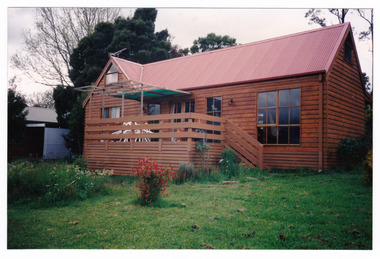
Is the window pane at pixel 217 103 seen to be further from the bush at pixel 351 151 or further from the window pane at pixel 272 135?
the bush at pixel 351 151

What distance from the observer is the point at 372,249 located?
4043mm

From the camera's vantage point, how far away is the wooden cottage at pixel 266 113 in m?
10.1

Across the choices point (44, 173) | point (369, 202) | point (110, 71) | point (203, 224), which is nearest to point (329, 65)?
point (369, 202)

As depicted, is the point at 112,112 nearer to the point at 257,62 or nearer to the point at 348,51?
the point at 257,62

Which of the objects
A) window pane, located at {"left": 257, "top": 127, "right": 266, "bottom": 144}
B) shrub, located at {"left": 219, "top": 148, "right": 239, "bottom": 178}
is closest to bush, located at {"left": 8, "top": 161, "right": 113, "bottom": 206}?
Result: shrub, located at {"left": 219, "top": 148, "right": 239, "bottom": 178}

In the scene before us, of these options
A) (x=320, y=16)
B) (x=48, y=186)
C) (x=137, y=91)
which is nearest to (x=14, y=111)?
(x=48, y=186)

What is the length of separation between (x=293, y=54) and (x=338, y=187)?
630cm

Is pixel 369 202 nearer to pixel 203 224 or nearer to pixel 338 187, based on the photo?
pixel 338 187

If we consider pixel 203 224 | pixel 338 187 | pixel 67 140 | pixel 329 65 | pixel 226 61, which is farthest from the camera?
pixel 67 140

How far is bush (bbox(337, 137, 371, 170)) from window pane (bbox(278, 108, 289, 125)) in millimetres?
1994

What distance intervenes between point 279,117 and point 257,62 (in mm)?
2749

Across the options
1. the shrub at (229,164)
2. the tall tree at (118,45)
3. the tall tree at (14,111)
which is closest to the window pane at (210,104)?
the shrub at (229,164)

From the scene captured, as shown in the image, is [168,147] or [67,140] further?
[67,140]

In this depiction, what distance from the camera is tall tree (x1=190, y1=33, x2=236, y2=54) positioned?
24.2 meters
